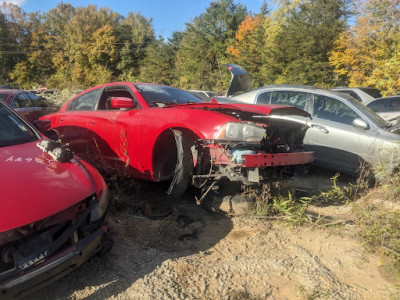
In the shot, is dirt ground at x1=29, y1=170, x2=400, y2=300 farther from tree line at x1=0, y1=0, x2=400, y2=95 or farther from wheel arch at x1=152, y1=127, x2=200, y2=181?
tree line at x1=0, y1=0, x2=400, y2=95

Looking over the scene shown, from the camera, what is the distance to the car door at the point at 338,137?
184 inches

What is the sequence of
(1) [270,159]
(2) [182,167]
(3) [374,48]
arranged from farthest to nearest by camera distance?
1. (3) [374,48]
2. (2) [182,167]
3. (1) [270,159]

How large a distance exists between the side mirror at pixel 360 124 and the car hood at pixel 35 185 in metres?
4.10

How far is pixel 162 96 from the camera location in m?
4.18

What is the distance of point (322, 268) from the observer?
2.49 m

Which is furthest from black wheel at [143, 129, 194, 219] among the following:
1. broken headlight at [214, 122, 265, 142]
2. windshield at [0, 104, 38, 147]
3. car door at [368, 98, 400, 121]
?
car door at [368, 98, 400, 121]

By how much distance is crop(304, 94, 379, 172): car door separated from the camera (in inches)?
184

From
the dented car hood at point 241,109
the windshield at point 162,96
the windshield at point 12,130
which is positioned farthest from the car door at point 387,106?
the windshield at point 12,130

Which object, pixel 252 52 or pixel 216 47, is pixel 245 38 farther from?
pixel 216 47

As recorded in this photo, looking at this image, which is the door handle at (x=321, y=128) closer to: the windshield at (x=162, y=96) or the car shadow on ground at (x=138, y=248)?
the windshield at (x=162, y=96)

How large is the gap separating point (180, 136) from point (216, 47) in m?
29.0

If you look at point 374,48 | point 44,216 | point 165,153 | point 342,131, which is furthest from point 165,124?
point 374,48

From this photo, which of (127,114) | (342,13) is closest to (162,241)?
(127,114)

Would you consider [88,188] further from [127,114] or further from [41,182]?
[127,114]
